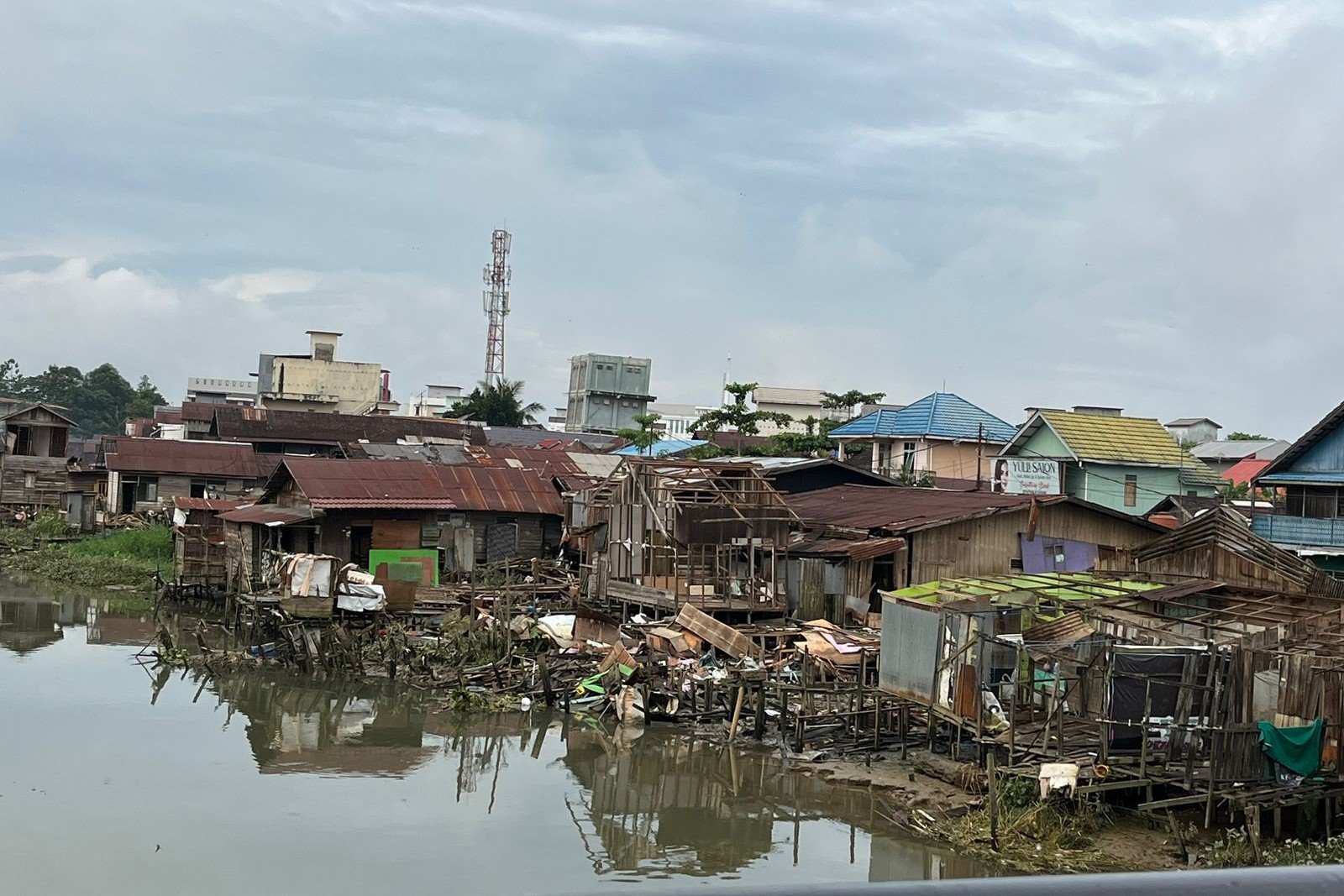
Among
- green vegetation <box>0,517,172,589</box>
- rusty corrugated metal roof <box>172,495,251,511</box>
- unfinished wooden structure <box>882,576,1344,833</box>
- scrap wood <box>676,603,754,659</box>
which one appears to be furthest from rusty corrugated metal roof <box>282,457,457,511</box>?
unfinished wooden structure <box>882,576,1344,833</box>

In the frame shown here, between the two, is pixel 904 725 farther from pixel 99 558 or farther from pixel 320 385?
pixel 320 385

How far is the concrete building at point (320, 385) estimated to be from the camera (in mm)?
70688

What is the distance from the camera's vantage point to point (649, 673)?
23.2 m

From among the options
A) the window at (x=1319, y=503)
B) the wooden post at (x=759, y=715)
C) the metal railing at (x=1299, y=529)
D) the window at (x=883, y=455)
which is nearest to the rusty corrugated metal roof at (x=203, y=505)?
the window at (x=883, y=455)

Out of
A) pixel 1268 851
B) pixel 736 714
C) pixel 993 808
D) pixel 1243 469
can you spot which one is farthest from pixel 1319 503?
pixel 1243 469

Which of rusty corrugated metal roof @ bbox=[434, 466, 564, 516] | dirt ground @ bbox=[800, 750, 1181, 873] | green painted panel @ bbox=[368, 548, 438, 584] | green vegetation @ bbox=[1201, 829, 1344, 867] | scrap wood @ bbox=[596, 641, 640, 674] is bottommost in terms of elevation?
dirt ground @ bbox=[800, 750, 1181, 873]

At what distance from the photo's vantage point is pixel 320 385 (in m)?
72.8

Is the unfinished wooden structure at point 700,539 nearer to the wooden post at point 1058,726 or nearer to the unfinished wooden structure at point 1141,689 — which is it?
the unfinished wooden structure at point 1141,689

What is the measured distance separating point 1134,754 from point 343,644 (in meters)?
17.8

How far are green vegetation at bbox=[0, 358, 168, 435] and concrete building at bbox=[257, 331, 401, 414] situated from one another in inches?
1363

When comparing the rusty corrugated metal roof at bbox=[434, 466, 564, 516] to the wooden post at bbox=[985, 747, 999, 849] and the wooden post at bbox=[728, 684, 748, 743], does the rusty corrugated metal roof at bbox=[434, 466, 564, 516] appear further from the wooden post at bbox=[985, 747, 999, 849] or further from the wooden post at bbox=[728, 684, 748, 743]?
the wooden post at bbox=[985, 747, 999, 849]

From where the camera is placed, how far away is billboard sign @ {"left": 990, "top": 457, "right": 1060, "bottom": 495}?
36938 mm

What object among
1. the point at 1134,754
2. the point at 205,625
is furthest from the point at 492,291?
the point at 1134,754

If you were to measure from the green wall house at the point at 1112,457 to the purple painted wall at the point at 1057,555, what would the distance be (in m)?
6.46
